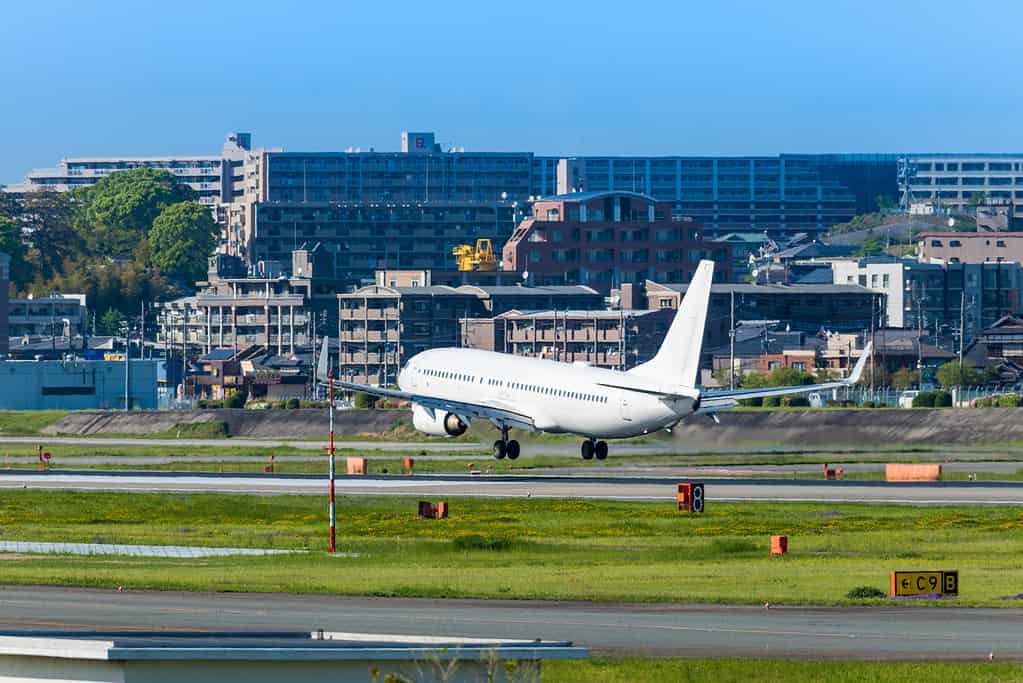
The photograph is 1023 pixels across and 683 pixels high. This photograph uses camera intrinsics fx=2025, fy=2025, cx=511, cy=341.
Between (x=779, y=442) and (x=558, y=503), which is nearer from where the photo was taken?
(x=558, y=503)

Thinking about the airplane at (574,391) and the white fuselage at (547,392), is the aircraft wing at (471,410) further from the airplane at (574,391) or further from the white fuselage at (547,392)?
the white fuselage at (547,392)

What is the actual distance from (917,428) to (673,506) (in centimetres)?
5472

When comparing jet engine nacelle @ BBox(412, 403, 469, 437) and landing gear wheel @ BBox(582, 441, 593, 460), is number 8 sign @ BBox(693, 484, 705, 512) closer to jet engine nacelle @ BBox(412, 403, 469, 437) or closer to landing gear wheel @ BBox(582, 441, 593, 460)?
landing gear wheel @ BBox(582, 441, 593, 460)

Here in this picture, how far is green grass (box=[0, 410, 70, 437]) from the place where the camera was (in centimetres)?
14400

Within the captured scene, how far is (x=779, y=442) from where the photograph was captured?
11125 cm

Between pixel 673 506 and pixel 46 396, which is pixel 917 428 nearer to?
pixel 673 506

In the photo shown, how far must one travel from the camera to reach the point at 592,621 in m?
36.2

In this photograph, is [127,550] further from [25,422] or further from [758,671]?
[25,422]

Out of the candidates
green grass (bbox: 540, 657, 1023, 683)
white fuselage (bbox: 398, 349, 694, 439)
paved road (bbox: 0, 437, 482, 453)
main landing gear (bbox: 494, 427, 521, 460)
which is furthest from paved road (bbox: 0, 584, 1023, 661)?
paved road (bbox: 0, 437, 482, 453)

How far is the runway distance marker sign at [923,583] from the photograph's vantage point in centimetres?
4072

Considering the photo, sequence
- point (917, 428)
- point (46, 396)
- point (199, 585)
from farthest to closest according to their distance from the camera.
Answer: point (46, 396) < point (917, 428) < point (199, 585)

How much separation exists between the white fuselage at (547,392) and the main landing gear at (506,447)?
167 centimetres

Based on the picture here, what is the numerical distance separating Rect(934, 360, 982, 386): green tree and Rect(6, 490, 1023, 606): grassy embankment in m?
107

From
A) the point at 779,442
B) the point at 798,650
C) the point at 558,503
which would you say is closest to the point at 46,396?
the point at 779,442
